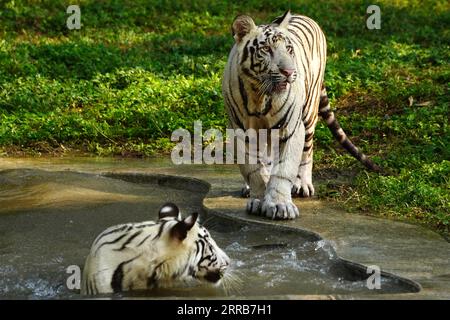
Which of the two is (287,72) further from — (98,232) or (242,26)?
(98,232)

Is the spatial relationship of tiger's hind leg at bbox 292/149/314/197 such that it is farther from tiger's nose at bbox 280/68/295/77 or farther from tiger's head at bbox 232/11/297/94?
tiger's nose at bbox 280/68/295/77

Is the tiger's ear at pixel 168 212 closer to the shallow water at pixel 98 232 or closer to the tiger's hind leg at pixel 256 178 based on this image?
the shallow water at pixel 98 232

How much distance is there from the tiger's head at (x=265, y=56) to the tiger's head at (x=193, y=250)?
157 centimetres

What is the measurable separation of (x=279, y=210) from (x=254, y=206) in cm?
21

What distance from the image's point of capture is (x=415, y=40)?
12.5 metres

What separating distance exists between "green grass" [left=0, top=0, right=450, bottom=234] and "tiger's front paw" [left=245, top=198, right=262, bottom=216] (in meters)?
0.77

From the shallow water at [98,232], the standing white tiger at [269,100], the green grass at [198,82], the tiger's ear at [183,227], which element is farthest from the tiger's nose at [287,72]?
the tiger's ear at [183,227]

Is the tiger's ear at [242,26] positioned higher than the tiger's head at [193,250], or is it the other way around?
the tiger's ear at [242,26]

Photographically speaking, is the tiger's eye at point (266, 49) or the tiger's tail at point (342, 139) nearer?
the tiger's eye at point (266, 49)

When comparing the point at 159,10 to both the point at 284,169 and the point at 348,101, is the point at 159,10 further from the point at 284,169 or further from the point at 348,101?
the point at 284,169

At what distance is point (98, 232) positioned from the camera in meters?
6.27

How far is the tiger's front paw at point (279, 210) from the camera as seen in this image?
635cm

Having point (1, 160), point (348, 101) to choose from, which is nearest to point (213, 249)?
point (1, 160)

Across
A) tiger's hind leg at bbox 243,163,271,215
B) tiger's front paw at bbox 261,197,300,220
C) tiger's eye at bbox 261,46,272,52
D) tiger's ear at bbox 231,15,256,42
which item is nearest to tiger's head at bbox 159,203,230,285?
tiger's front paw at bbox 261,197,300,220
